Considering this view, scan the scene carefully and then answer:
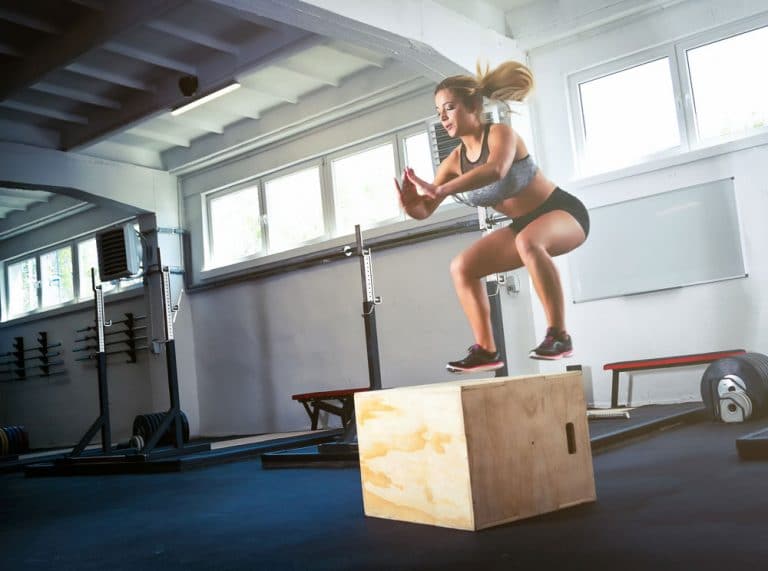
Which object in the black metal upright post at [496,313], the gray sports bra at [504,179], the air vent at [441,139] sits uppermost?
the air vent at [441,139]

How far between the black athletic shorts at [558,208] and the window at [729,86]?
1032 mm

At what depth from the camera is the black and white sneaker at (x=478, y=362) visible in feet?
15.9

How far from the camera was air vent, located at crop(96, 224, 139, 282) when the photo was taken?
25.9ft

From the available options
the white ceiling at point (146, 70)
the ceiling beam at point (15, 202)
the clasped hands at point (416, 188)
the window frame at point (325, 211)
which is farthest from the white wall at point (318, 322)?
the ceiling beam at point (15, 202)

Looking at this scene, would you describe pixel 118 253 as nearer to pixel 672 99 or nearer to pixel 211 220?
pixel 211 220

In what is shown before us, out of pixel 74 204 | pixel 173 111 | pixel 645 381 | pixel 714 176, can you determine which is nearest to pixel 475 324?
pixel 645 381

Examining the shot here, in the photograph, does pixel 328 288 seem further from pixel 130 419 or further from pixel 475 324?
pixel 130 419

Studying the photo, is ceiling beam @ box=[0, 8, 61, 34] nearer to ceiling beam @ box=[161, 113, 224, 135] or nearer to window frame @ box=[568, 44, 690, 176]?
ceiling beam @ box=[161, 113, 224, 135]

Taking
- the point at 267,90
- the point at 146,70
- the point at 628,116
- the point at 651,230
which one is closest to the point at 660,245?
the point at 651,230

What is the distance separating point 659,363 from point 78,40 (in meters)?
4.73

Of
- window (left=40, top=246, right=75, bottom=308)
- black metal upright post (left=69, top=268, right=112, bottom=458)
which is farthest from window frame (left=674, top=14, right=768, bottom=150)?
window (left=40, top=246, right=75, bottom=308)

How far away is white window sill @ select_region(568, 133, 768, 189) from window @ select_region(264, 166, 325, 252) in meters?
2.69

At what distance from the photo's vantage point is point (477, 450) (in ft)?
7.66

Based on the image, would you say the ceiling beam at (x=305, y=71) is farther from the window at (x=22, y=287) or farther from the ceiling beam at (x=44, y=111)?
the window at (x=22, y=287)
